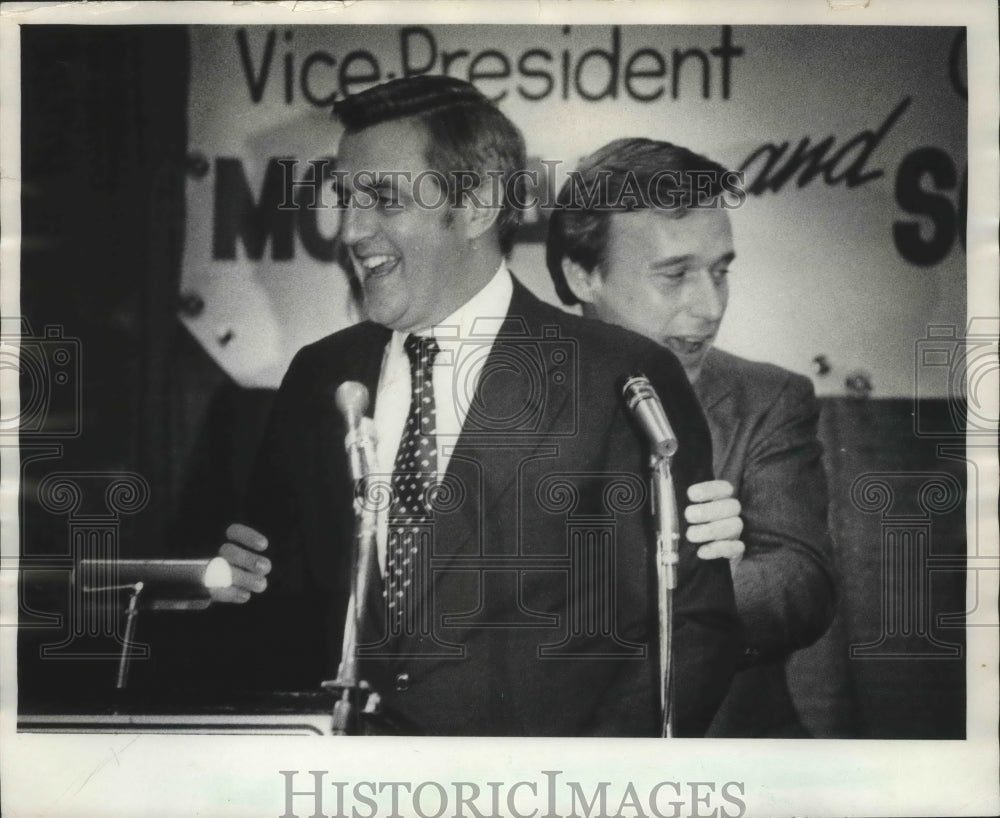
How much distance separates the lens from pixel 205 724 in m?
2.43

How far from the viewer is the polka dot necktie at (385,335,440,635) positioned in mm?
2402

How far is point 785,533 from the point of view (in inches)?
95.6

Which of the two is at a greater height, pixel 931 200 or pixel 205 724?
pixel 931 200

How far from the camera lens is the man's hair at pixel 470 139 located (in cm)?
240

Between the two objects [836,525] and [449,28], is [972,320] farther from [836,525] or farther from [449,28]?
[449,28]

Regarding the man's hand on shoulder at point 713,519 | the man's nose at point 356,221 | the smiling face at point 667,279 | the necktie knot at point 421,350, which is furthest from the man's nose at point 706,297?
the man's nose at point 356,221

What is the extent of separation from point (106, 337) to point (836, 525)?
63.7 inches

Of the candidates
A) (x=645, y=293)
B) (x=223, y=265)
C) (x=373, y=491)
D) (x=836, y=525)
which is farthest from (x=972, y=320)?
(x=223, y=265)

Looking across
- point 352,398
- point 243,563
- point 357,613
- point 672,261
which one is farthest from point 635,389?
point 243,563

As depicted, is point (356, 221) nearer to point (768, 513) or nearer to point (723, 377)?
point (723, 377)

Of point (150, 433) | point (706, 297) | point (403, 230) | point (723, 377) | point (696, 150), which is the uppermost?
point (696, 150)

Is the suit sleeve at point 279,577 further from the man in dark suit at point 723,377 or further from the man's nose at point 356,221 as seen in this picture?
the man in dark suit at point 723,377

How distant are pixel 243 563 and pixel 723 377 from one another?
1.10 m

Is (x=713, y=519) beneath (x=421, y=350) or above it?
beneath
